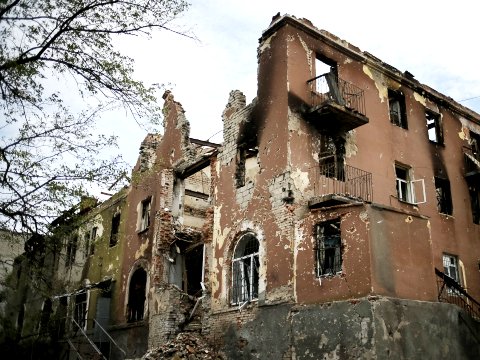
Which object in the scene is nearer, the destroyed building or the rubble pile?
the destroyed building

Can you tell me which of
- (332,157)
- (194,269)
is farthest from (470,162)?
(194,269)

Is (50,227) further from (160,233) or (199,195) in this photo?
(199,195)

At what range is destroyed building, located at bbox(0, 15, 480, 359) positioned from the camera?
12.6 m

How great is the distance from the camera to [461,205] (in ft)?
67.6

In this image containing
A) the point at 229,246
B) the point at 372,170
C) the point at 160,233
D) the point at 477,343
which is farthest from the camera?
the point at 160,233

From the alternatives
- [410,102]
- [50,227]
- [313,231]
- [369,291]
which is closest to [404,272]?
[369,291]

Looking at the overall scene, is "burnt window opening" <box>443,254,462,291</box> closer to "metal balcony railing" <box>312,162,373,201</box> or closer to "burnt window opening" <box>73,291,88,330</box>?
"metal balcony railing" <box>312,162,373,201</box>

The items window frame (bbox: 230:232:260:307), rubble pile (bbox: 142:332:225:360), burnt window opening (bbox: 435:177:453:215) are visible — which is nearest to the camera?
rubble pile (bbox: 142:332:225:360)

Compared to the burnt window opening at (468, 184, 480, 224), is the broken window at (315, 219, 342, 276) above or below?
below

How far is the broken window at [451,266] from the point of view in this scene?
62.4ft

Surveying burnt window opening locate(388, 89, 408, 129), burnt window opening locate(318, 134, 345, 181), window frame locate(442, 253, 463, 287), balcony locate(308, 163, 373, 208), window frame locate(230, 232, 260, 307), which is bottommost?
window frame locate(230, 232, 260, 307)

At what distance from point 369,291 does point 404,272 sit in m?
1.26

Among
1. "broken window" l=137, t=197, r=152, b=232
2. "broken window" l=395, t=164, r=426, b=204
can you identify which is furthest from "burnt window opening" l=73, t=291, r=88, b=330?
"broken window" l=395, t=164, r=426, b=204

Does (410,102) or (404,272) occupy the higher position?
(410,102)
